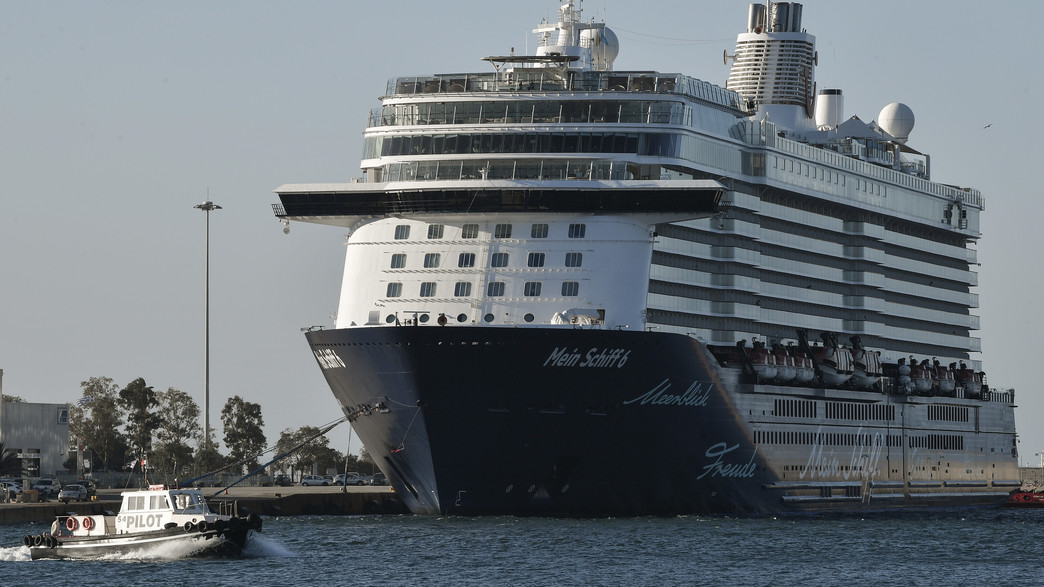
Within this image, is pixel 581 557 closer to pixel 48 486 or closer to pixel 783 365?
pixel 783 365

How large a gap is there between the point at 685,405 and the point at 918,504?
24.4 m

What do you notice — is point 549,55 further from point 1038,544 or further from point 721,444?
point 1038,544

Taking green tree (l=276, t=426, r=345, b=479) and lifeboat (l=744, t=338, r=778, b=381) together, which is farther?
green tree (l=276, t=426, r=345, b=479)

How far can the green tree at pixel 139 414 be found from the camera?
132375mm

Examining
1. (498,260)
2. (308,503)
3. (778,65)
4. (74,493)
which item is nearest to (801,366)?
(498,260)

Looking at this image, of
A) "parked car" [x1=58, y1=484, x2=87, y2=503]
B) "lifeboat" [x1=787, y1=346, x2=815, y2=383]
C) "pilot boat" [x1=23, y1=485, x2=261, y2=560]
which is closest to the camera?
"pilot boat" [x1=23, y1=485, x2=261, y2=560]

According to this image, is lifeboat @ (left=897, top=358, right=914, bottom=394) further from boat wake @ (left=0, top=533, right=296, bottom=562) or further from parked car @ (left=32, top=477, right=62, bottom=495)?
parked car @ (left=32, top=477, right=62, bottom=495)

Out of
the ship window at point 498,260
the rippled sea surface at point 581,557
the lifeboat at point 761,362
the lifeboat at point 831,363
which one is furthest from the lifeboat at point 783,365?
the ship window at point 498,260

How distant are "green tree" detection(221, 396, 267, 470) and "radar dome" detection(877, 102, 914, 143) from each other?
56.9m

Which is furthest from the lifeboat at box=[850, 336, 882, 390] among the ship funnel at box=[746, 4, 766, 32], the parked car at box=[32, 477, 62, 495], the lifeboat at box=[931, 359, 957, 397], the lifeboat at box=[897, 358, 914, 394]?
the parked car at box=[32, 477, 62, 495]

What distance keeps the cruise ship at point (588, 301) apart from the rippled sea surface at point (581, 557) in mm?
1994

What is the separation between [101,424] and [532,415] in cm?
8086

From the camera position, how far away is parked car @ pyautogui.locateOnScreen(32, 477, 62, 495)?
91.3 m

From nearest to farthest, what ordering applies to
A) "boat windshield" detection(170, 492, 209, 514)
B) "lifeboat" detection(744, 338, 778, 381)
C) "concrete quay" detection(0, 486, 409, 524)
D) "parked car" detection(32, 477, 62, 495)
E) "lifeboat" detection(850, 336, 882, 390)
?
1. "boat windshield" detection(170, 492, 209, 514)
2. "lifeboat" detection(744, 338, 778, 381)
3. "lifeboat" detection(850, 336, 882, 390)
4. "concrete quay" detection(0, 486, 409, 524)
5. "parked car" detection(32, 477, 62, 495)
